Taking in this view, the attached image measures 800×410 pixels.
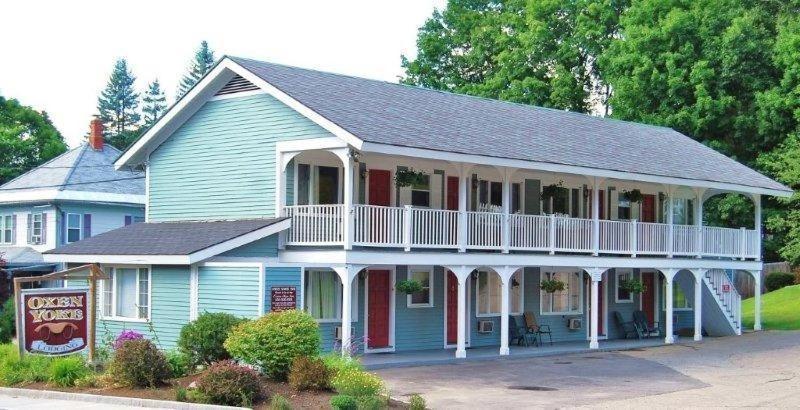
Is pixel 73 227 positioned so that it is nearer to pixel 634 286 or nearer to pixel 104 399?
pixel 634 286

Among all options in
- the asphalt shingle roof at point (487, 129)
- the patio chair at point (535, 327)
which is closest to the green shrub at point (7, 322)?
the asphalt shingle roof at point (487, 129)

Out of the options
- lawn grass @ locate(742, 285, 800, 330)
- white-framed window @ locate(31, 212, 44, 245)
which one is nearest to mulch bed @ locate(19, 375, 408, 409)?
white-framed window @ locate(31, 212, 44, 245)

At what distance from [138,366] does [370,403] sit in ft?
17.0

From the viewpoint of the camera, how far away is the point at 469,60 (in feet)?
207

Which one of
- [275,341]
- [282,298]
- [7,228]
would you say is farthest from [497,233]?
[7,228]

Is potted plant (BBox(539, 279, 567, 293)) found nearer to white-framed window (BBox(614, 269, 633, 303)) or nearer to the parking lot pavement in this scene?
the parking lot pavement

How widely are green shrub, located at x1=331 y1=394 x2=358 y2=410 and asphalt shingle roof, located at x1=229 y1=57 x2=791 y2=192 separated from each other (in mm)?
8181

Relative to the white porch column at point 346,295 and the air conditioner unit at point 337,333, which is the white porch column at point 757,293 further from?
the white porch column at point 346,295

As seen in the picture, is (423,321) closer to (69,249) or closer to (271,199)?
(271,199)

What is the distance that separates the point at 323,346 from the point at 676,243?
544 inches

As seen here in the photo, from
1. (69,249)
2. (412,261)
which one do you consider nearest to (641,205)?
(412,261)

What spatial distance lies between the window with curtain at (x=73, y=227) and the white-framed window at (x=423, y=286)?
2033 cm

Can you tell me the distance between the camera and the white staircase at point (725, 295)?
39844mm

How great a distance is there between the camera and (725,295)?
40594mm
